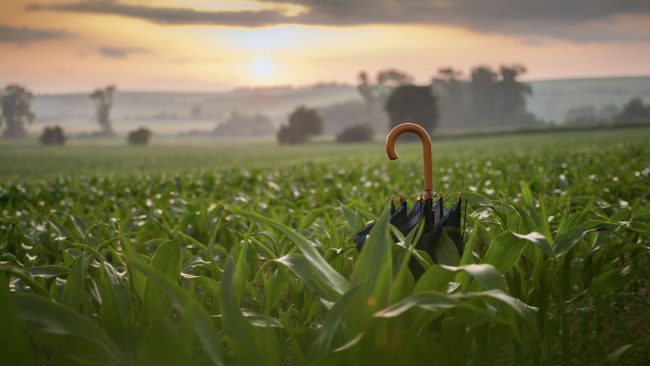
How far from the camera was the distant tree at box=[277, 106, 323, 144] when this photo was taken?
265 ft

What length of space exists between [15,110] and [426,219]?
104158 mm

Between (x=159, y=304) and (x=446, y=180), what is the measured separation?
776 centimetres

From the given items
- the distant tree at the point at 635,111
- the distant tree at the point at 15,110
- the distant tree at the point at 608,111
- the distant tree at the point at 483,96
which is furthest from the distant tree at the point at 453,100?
the distant tree at the point at 15,110

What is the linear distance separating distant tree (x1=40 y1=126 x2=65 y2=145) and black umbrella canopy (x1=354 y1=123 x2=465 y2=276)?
75032 mm

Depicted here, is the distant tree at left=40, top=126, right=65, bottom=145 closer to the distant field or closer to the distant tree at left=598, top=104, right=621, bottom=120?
the distant field

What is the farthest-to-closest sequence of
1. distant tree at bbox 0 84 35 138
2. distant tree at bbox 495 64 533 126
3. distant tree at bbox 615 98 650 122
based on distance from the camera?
distant tree at bbox 495 64 533 126, distant tree at bbox 0 84 35 138, distant tree at bbox 615 98 650 122

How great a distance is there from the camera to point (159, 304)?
2.39m

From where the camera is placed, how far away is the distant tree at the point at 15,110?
309 ft

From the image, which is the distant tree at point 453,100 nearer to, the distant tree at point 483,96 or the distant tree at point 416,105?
the distant tree at point 483,96

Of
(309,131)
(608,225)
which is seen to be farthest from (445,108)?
(608,225)

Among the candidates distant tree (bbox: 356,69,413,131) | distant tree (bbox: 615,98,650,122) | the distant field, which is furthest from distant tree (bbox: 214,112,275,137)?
the distant field

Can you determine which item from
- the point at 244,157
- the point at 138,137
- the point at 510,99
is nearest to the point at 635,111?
the point at 510,99

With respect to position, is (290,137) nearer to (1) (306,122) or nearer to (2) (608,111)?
(1) (306,122)

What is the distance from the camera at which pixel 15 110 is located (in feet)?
313
